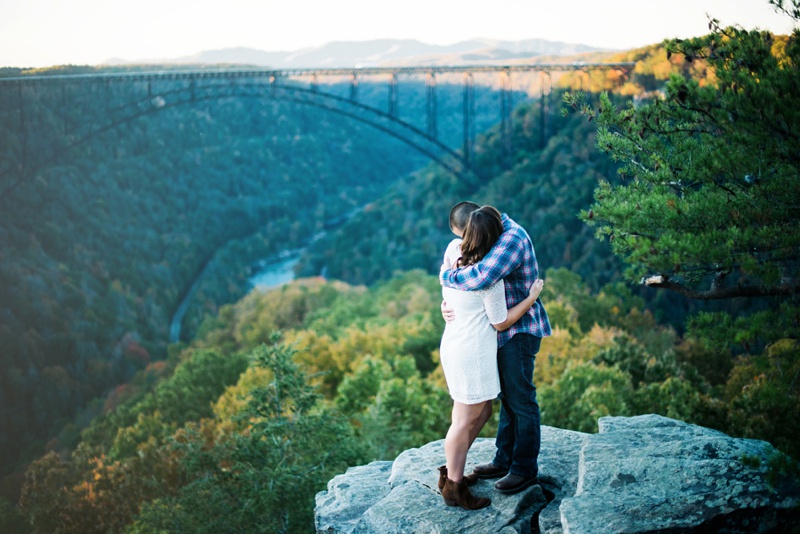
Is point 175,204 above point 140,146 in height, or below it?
below

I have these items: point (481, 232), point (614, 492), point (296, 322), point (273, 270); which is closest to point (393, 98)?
point (296, 322)

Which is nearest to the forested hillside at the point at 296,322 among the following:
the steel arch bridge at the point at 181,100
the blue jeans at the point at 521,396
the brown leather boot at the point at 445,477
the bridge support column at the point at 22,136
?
the blue jeans at the point at 521,396

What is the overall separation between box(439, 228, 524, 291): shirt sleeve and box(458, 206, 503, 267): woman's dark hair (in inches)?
2.1

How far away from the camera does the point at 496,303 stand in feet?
15.3

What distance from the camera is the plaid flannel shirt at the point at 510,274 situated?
4.57 m

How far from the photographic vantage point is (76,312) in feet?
128

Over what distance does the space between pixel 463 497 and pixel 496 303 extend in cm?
146

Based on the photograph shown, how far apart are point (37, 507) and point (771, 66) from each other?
18.6 metres

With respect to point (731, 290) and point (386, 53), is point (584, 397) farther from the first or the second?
point (386, 53)

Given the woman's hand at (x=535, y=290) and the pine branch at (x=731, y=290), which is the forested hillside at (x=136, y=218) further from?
the pine branch at (x=731, y=290)

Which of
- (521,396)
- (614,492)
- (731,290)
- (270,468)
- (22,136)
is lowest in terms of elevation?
(270,468)

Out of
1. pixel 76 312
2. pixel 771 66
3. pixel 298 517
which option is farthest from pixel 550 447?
pixel 76 312

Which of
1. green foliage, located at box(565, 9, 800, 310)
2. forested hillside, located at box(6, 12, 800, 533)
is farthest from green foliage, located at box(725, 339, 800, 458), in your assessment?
green foliage, located at box(565, 9, 800, 310)

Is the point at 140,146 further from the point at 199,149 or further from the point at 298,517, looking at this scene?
the point at 298,517
